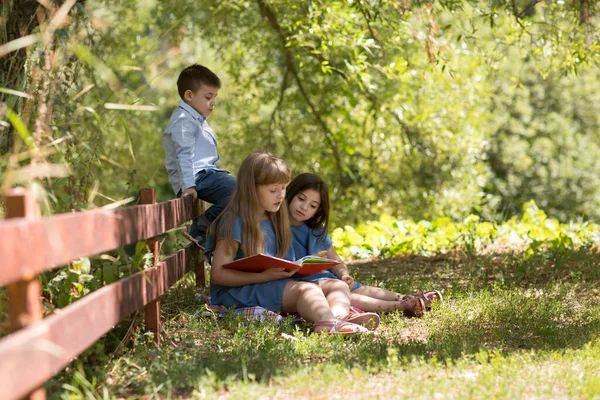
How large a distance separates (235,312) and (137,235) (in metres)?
1.23

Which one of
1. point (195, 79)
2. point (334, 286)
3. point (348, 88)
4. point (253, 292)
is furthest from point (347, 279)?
point (348, 88)

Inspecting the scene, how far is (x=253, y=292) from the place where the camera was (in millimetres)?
4430

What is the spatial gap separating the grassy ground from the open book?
31 cm

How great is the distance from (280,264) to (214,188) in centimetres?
110

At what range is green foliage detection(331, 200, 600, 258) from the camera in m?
7.10

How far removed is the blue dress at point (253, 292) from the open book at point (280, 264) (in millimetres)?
128

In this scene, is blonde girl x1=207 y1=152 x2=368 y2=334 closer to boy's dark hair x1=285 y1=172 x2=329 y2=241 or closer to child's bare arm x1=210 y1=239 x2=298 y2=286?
child's bare arm x1=210 y1=239 x2=298 y2=286

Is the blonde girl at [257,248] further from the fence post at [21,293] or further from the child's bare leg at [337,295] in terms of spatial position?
the fence post at [21,293]

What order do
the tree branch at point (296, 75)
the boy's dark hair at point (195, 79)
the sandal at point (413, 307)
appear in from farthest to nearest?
the tree branch at point (296, 75) < the boy's dark hair at point (195, 79) < the sandal at point (413, 307)

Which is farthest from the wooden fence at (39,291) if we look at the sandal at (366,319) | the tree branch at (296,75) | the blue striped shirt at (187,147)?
the tree branch at (296,75)

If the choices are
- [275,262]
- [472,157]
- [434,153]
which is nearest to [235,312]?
[275,262]

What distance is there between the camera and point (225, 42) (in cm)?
1045

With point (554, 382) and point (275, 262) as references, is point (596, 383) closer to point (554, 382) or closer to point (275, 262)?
point (554, 382)

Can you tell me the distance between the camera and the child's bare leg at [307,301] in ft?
13.4
